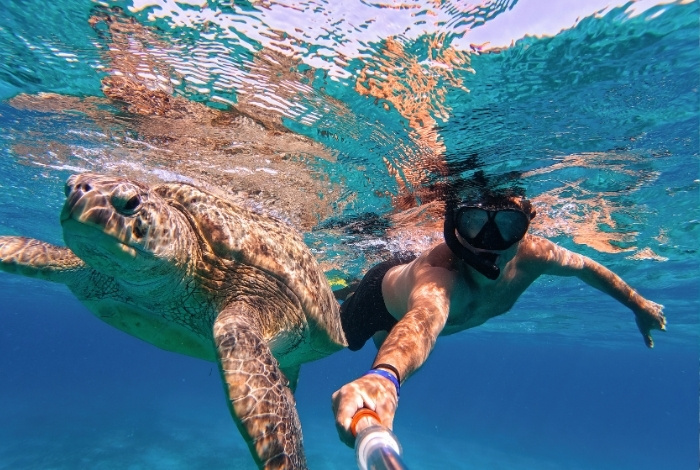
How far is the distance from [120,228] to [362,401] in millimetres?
2371

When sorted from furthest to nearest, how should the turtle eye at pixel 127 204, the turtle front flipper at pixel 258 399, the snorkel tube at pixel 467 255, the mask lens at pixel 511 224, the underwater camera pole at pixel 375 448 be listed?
the mask lens at pixel 511 224 < the snorkel tube at pixel 467 255 < the turtle eye at pixel 127 204 < the turtle front flipper at pixel 258 399 < the underwater camera pole at pixel 375 448

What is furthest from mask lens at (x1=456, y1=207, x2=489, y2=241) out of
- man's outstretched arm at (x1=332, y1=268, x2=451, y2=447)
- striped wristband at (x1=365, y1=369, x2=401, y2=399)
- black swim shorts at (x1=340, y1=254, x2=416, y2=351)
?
striped wristband at (x1=365, y1=369, x2=401, y2=399)

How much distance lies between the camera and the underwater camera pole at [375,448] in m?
1.15

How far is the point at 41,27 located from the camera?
488 centimetres

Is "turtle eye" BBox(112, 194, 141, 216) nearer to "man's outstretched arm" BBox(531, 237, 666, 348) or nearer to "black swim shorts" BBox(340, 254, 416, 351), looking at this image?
"black swim shorts" BBox(340, 254, 416, 351)

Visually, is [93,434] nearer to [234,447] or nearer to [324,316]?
[234,447]

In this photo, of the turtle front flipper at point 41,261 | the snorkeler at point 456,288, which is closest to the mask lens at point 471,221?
the snorkeler at point 456,288

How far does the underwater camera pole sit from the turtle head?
96.3 inches

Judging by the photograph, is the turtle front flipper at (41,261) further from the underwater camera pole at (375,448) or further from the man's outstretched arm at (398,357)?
the underwater camera pole at (375,448)

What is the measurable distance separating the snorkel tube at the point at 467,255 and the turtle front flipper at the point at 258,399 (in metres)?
2.23

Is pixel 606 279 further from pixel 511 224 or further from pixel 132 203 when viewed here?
pixel 132 203

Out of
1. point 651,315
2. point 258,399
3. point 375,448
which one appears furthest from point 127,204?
point 651,315

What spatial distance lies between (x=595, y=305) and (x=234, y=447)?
74.0 feet

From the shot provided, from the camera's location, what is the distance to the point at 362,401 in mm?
1670
